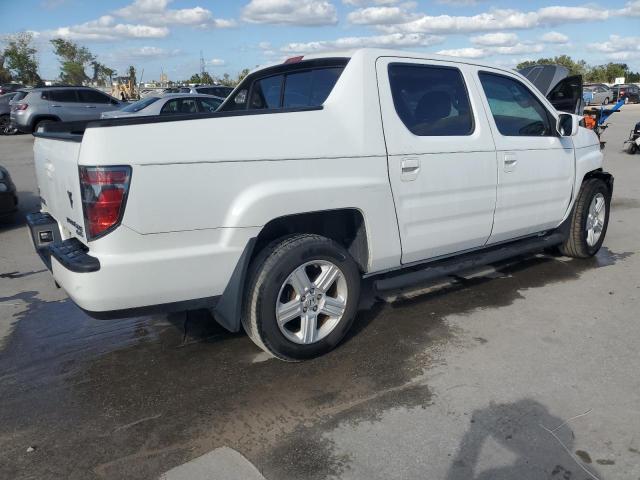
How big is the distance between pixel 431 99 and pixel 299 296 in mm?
1735

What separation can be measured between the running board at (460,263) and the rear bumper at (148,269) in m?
1.23

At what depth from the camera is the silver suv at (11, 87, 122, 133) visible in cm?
1870

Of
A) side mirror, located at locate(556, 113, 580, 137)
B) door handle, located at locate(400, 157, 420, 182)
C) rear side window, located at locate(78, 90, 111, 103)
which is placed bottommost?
door handle, located at locate(400, 157, 420, 182)

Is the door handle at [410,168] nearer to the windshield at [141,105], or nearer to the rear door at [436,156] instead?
the rear door at [436,156]

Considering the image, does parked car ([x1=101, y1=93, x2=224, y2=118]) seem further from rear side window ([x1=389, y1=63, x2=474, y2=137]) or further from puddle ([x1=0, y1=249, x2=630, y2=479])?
rear side window ([x1=389, y1=63, x2=474, y2=137])

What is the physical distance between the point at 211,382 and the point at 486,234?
2.37m

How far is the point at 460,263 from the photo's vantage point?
430cm

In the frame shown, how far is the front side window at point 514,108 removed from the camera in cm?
442

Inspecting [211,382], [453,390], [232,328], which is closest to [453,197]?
[453,390]

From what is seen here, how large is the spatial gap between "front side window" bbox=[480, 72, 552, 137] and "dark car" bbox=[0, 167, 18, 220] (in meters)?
6.12

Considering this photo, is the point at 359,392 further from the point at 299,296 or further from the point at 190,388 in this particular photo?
the point at 190,388

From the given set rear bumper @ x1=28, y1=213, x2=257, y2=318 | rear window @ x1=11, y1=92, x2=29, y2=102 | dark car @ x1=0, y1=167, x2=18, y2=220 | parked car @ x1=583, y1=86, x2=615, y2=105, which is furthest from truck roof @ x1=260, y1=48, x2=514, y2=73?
parked car @ x1=583, y1=86, x2=615, y2=105

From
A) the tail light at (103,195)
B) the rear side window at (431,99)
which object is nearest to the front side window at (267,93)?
the rear side window at (431,99)

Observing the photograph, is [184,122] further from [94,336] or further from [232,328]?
[94,336]
